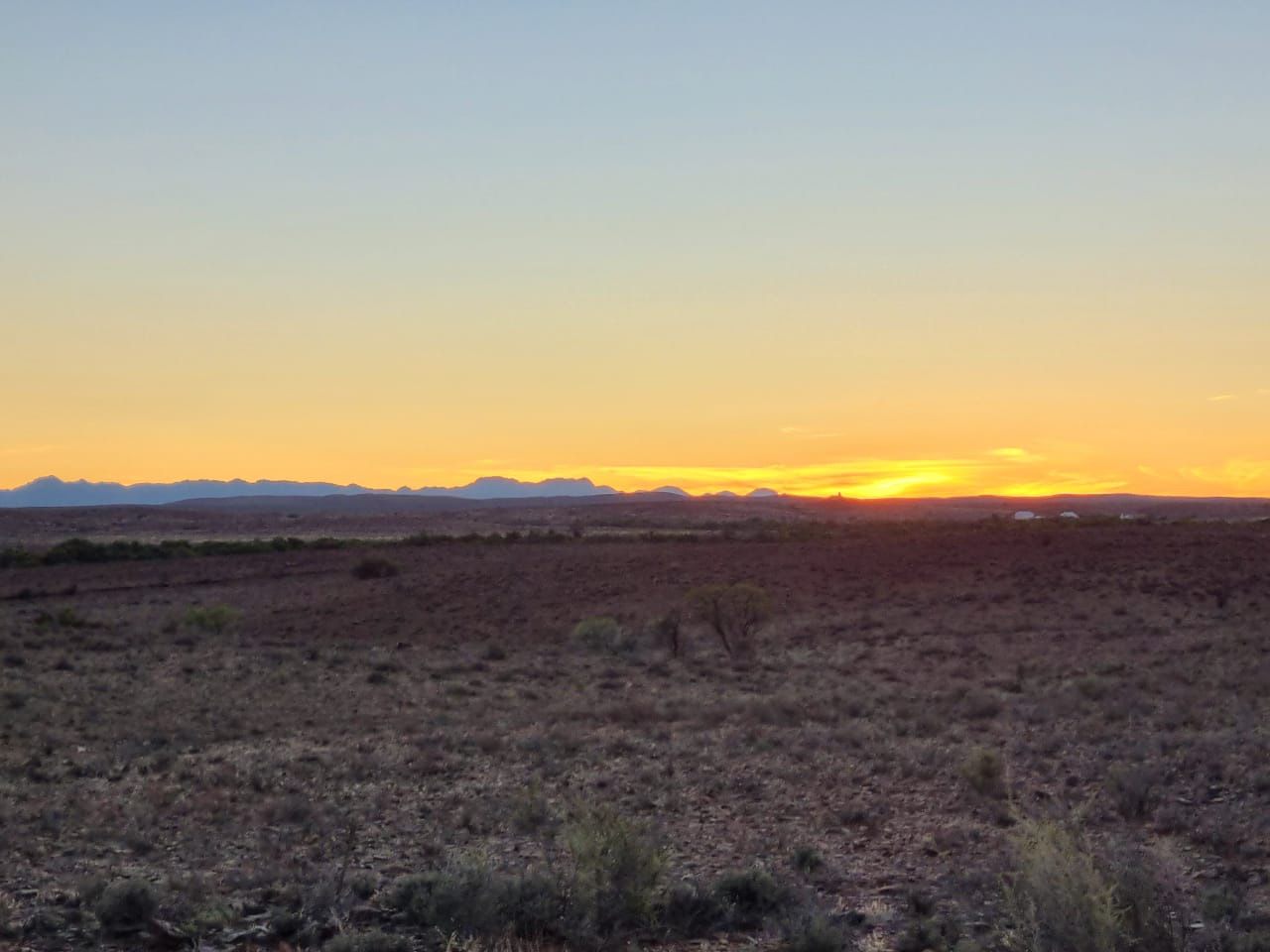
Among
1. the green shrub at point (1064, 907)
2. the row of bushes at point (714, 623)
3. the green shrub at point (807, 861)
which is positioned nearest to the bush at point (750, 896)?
the green shrub at point (807, 861)

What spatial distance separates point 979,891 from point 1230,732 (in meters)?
7.67

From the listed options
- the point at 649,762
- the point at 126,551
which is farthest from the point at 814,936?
the point at 126,551

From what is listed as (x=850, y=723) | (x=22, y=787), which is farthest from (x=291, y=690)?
(x=850, y=723)

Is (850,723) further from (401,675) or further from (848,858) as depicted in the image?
(401,675)

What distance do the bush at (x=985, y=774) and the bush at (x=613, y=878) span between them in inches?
203

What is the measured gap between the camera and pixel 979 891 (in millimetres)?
9836

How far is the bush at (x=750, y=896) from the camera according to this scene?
30.9 feet

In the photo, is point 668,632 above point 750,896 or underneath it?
underneath

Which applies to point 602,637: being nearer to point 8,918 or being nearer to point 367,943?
point 8,918

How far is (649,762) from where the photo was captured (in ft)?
52.0

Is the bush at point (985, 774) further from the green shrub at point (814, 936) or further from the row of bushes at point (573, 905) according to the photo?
the green shrub at point (814, 936)

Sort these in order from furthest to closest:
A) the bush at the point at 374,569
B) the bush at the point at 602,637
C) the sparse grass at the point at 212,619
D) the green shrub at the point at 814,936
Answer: the bush at the point at 374,569, the sparse grass at the point at 212,619, the bush at the point at 602,637, the green shrub at the point at 814,936

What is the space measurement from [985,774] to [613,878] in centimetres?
597

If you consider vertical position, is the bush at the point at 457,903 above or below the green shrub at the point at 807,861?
above
